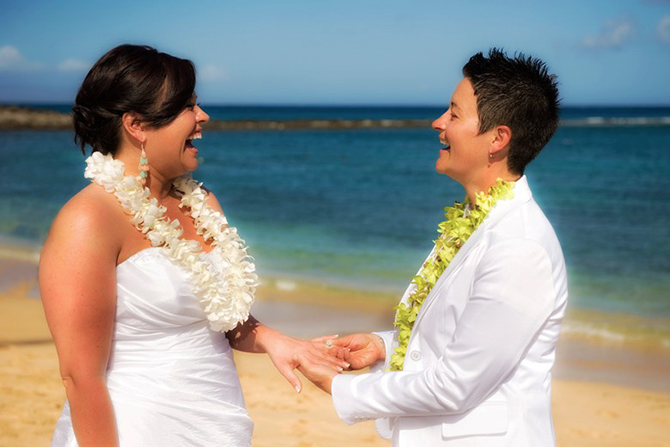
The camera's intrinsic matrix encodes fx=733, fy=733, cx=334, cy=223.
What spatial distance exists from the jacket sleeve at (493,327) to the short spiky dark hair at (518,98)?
47 cm

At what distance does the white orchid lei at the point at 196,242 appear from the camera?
287cm

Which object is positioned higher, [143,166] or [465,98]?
[465,98]

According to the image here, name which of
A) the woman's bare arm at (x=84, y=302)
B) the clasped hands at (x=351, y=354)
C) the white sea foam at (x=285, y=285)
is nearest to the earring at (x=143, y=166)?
the woman's bare arm at (x=84, y=302)

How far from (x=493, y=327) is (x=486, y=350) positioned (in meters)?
0.08

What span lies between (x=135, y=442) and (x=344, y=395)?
33.8 inches

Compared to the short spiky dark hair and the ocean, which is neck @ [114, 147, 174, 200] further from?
the ocean

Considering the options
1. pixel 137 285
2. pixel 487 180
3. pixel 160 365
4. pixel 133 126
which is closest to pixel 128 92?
pixel 133 126

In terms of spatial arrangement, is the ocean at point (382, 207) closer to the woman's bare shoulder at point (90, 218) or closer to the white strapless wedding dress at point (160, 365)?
the white strapless wedding dress at point (160, 365)

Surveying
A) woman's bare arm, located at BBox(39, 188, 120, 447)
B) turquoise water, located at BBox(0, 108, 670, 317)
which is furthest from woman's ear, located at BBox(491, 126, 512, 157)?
turquoise water, located at BBox(0, 108, 670, 317)

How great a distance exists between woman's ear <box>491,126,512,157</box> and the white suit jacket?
14cm

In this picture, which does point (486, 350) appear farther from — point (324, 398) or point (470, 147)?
point (324, 398)

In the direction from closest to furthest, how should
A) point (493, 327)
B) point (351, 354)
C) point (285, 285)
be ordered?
point (493, 327) < point (351, 354) < point (285, 285)

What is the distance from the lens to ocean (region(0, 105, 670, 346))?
11391 millimetres

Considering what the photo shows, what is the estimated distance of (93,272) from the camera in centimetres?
260
